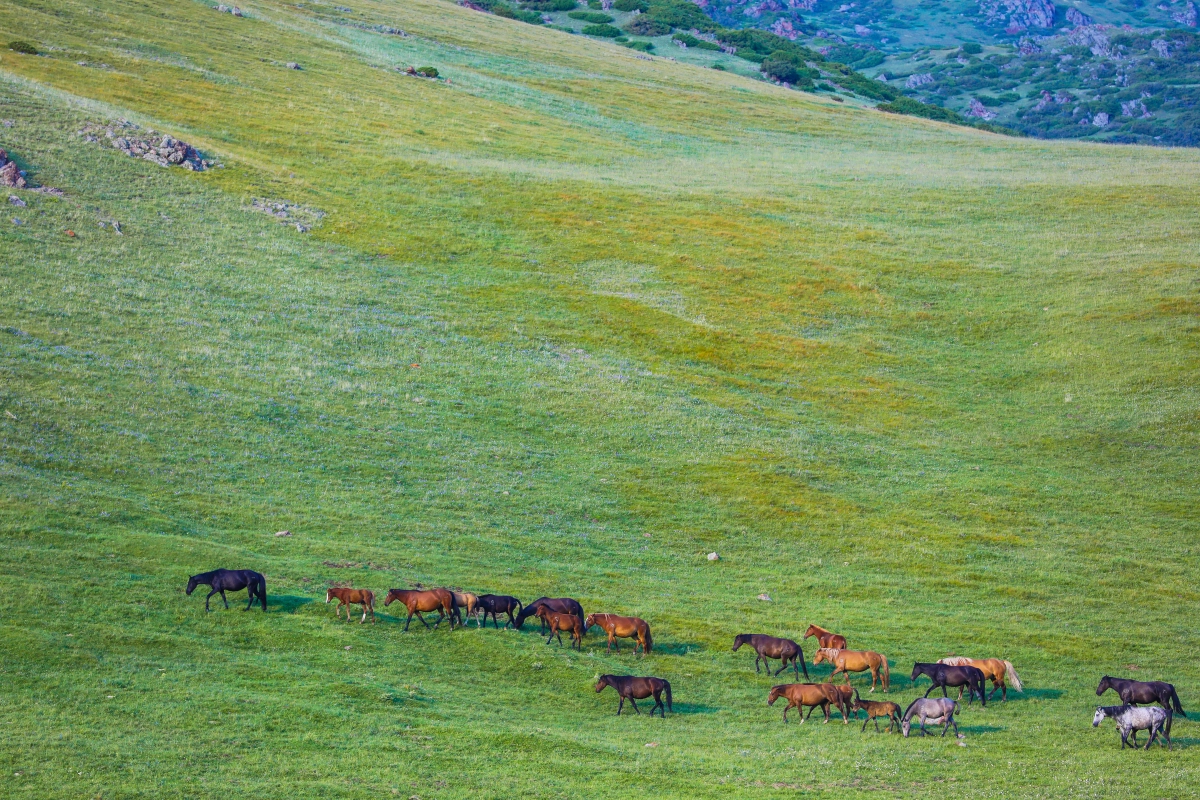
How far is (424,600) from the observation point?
86.9 ft

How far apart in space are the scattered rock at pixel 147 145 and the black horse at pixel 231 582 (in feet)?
161

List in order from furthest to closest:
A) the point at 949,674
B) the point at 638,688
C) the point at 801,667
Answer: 1. the point at 801,667
2. the point at 949,674
3. the point at 638,688

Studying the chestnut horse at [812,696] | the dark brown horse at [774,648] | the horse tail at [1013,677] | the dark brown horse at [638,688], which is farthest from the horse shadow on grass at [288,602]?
the horse tail at [1013,677]

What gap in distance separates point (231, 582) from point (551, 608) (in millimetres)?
8284

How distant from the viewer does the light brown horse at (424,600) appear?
26.4 metres

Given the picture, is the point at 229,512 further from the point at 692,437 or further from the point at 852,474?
the point at 852,474

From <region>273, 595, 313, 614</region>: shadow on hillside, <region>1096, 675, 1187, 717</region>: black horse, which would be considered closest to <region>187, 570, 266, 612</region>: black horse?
<region>273, 595, 313, 614</region>: shadow on hillside

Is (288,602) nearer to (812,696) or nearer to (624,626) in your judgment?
(624,626)

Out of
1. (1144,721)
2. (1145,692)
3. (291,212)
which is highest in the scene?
(291,212)

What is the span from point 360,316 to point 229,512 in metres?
22.4

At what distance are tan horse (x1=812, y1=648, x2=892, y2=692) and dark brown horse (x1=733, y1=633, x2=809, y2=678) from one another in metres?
0.55

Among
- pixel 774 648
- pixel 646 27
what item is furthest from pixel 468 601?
pixel 646 27

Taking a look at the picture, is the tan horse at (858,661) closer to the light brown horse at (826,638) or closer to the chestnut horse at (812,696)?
the light brown horse at (826,638)

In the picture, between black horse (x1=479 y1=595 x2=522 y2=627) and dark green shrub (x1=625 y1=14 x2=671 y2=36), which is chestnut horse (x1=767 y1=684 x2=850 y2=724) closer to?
black horse (x1=479 y1=595 x2=522 y2=627)
